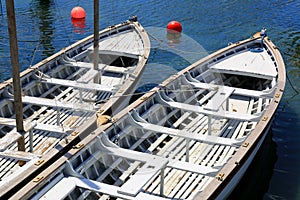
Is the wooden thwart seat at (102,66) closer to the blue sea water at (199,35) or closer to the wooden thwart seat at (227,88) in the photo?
the blue sea water at (199,35)

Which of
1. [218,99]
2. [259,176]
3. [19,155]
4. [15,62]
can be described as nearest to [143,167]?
[19,155]

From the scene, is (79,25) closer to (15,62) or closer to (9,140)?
(15,62)

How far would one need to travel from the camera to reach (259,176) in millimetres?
13328

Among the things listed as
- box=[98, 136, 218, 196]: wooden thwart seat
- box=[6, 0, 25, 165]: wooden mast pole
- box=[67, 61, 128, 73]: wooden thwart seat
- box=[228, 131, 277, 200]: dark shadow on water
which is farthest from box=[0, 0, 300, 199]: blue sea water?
box=[6, 0, 25, 165]: wooden mast pole

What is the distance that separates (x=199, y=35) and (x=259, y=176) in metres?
12.5

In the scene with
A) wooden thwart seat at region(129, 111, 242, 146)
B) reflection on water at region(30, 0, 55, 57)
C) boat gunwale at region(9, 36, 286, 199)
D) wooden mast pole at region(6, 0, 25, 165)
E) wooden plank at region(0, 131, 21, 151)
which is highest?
wooden mast pole at region(6, 0, 25, 165)

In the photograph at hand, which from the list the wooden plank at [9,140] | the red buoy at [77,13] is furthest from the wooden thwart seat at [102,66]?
the red buoy at [77,13]

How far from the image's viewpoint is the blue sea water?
550 inches

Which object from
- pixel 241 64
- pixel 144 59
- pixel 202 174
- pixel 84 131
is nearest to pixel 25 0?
pixel 144 59

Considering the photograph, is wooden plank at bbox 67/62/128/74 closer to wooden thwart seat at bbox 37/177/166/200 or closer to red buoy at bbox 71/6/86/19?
wooden thwart seat at bbox 37/177/166/200

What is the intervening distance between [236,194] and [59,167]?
4.87 m

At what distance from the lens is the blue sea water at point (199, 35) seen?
550 inches

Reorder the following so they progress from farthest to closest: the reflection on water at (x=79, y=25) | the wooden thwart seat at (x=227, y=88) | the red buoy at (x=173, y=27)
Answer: the reflection on water at (x=79, y=25) < the red buoy at (x=173, y=27) < the wooden thwart seat at (x=227, y=88)

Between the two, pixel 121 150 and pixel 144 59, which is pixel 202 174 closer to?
pixel 121 150
